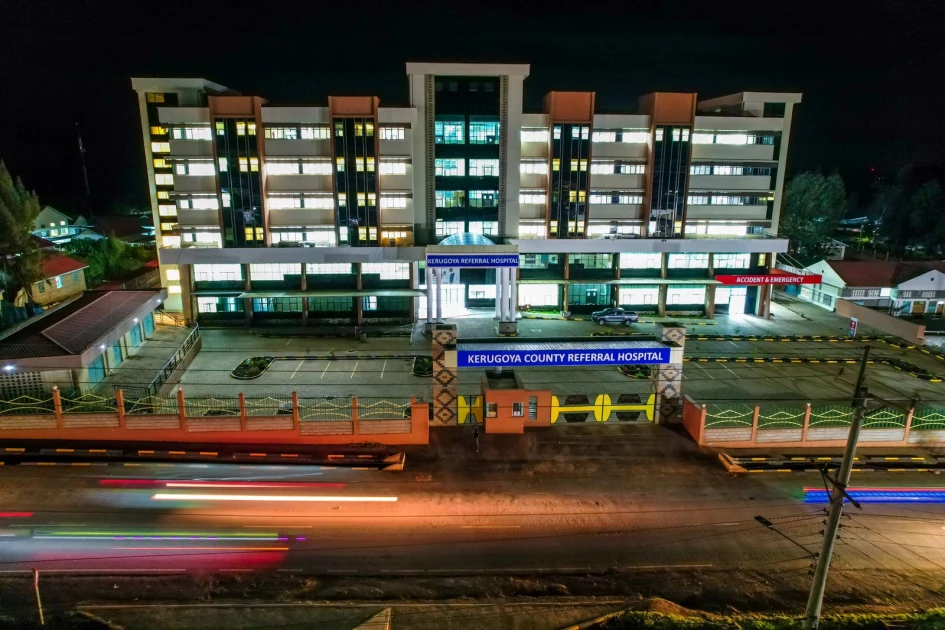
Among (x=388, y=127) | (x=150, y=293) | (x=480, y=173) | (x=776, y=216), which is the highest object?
(x=388, y=127)

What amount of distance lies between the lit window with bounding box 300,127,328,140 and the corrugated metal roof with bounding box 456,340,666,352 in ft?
87.0

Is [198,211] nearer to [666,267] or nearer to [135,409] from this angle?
[135,409]

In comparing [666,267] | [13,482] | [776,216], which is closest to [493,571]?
[13,482]

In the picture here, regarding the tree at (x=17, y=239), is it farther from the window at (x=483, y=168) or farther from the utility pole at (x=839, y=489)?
the utility pole at (x=839, y=489)

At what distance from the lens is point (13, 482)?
A: 2006 centimetres

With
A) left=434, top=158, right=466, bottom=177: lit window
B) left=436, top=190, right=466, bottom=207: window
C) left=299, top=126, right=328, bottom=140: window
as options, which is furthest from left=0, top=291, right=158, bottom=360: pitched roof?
left=434, top=158, right=466, bottom=177: lit window

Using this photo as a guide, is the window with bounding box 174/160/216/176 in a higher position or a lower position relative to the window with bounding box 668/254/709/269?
higher

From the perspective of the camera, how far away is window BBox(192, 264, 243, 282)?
43853mm

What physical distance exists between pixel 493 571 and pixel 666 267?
37190 mm

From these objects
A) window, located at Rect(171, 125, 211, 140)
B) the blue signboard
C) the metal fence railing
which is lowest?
the metal fence railing

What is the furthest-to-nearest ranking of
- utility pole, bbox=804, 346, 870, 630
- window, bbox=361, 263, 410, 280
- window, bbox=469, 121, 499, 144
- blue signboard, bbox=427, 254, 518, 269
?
1. window, bbox=469, 121, 499, 144
2. window, bbox=361, 263, 410, 280
3. blue signboard, bbox=427, 254, 518, 269
4. utility pole, bbox=804, 346, 870, 630

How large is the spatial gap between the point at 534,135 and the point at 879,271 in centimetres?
3231

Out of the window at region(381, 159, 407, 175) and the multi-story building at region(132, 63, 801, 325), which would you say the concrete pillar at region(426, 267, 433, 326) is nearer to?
the multi-story building at region(132, 63, 801, 325)

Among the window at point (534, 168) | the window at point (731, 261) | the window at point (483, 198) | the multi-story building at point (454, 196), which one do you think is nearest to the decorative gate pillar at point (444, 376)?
the multi-story building at point (454, 196)
